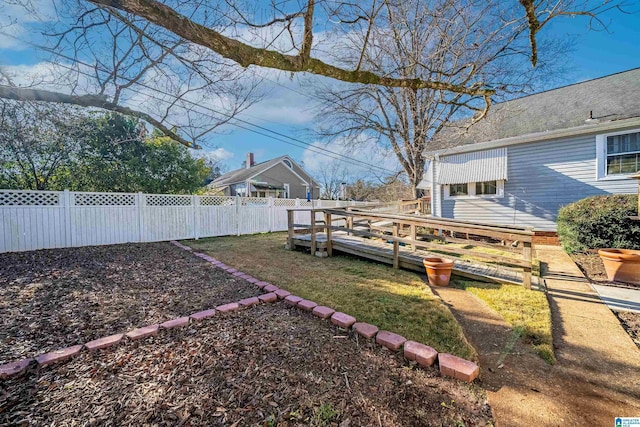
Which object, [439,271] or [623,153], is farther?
[623,153]

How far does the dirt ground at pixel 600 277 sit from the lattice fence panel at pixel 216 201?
32.6 ft

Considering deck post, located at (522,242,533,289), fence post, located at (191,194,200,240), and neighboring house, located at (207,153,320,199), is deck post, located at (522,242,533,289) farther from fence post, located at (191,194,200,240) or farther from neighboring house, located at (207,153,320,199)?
neighboring house, located at (207,153,320,199)

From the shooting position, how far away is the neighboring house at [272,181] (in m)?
20.8

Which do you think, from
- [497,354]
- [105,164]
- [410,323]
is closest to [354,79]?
[410,323]

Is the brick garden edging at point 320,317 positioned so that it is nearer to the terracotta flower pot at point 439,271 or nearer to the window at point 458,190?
the terracotta flower pot at point 439,271

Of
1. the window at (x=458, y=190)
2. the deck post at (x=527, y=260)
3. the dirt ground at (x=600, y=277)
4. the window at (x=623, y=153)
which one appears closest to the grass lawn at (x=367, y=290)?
the deck post at (x=527, y=260)

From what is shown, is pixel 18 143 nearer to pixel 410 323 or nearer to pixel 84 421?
pixel 84 421

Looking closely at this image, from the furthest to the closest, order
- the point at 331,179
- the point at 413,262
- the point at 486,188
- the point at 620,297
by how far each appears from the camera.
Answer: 1. the point at 331,179
2. the point at 486,188
3. the point at 413,262
4. the point at 620,297

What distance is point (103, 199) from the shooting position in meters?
7.18

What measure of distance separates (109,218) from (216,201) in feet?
10.8

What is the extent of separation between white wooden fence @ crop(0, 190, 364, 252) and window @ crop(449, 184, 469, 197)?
798 centimetres

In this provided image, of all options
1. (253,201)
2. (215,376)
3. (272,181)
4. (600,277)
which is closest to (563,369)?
(215,376)

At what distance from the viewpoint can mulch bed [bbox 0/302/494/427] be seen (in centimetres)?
151

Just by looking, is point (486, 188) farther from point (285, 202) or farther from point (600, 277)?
point (285, 202)
